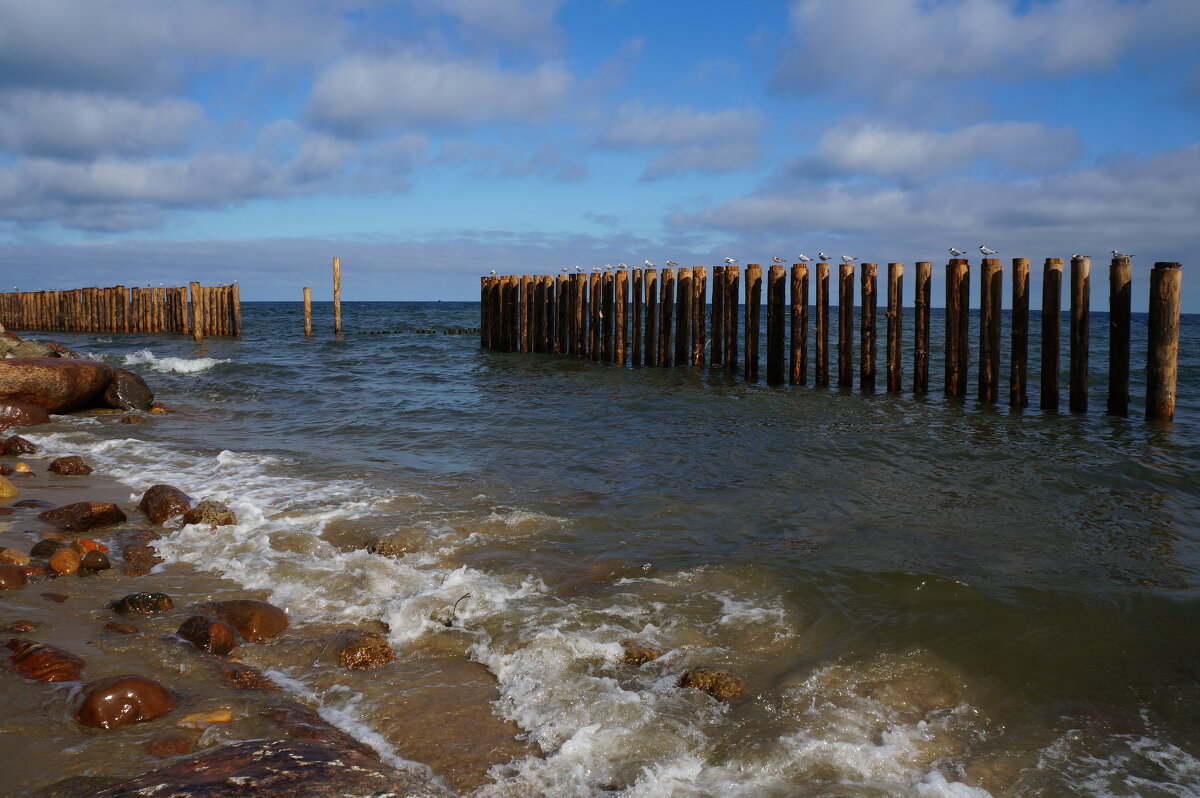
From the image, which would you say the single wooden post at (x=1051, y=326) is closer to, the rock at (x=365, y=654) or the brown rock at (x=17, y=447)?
the rock at (x=365, y=654)

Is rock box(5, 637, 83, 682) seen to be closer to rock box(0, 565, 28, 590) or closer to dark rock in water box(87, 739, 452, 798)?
rock box(0, 565, 28, 590)

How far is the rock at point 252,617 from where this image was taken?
193 inches

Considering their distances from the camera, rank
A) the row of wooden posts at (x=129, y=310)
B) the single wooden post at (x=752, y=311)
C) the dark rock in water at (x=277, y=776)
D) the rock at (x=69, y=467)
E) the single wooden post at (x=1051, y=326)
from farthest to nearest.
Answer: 1. the row of wooden posts at (x=129, y=310)
2. the single wooden post at (x=752, y=311)
3. the single wooden post at (x=1051, y=326)
4. the rock at (x=69, y=467)
5. the dark rock in water at (x=277, y=776)

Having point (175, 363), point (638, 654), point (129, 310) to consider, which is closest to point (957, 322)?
point (638, 654)

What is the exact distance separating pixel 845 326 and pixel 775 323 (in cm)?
172

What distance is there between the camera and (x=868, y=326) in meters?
16.2

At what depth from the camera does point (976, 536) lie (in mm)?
7180

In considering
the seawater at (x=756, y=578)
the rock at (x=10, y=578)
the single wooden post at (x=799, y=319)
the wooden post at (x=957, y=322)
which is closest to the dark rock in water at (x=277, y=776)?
the seawater at (x=756, y=578)

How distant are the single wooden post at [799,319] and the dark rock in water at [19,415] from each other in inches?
537

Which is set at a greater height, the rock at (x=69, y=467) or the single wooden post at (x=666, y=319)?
the single wooden post at (x=666, y=319)

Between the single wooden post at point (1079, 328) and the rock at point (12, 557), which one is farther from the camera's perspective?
the single wooden post at point (1079, 328)

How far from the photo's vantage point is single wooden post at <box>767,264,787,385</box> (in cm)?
1683

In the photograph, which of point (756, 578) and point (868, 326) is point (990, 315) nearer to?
point (868, 326)

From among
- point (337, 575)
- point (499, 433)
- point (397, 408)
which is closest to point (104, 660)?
point (337, 575)
